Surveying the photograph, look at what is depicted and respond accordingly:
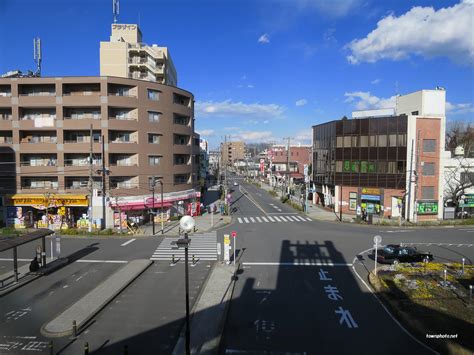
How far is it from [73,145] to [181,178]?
Answer: 13.0 metres

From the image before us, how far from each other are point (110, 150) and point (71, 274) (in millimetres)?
18048

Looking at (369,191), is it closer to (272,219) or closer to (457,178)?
(457,178)

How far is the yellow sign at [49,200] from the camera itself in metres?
35.6

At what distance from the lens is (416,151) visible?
133 ft

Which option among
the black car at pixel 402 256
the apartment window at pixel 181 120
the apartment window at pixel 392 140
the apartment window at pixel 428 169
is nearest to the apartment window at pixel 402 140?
the apartment window at pixel 392 140

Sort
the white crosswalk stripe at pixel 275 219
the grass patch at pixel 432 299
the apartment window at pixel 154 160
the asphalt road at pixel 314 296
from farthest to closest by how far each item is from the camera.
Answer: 1. the white crosswalk stripe at pixel 275 219
2. the apartment window at pixel 154 160
3. the grass patch at pixel 432 299
4. the asphalt road at pixel 314 296

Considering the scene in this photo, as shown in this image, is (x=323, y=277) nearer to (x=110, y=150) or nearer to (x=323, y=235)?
(x=323, y=235)

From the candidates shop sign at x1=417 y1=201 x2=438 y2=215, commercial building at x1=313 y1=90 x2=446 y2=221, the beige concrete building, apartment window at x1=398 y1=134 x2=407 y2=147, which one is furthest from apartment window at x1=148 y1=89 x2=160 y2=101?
shop sign at x1=417 y1=201 x2=438 y2=215

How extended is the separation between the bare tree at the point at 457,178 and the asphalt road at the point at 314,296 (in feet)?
30.4

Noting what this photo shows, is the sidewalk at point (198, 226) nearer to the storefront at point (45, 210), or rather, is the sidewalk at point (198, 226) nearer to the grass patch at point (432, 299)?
the storefront at point (45, 210)

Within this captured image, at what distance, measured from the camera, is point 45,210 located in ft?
120

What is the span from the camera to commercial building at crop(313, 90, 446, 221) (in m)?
40.7

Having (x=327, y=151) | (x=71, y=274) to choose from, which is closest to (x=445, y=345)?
(x=71, y=274)

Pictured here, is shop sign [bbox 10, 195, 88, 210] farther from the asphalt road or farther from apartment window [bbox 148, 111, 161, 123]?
the asphalt road
